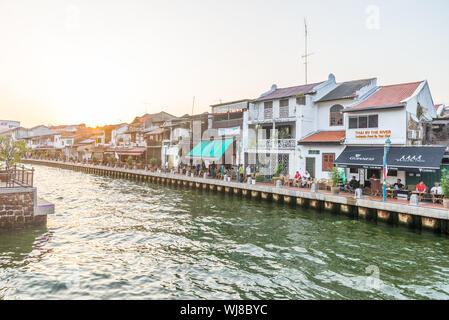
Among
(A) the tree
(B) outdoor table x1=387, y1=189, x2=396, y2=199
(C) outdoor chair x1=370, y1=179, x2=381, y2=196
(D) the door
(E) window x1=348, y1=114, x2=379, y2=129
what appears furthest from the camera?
(D) the door

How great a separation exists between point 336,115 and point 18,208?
25.5 meters

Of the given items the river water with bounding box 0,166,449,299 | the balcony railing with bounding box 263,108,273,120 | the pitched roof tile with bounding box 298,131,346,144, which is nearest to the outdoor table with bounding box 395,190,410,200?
the river water with bounding box 0,166,449,299

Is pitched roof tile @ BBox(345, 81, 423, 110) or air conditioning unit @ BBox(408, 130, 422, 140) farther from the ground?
pitched roof tile @ BBox(345, 81, 423, 110)

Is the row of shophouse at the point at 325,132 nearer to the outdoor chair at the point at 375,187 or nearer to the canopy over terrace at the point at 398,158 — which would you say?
the canopy over terrace at the point at 398,158

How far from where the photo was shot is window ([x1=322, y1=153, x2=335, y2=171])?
981 inches

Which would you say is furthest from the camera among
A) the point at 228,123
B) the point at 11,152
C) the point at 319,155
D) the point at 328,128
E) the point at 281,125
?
the point at 228,123

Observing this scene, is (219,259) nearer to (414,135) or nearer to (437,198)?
(437,198)

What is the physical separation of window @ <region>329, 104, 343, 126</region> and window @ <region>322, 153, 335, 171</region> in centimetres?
395

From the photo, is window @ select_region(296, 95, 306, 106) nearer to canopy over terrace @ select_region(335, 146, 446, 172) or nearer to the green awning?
canopy over terrace @ select_region(335, 146, 446, 172)

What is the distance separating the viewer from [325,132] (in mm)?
27906

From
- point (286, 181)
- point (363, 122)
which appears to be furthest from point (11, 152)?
point (363, 122)

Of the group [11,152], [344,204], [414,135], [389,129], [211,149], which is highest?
[389,129]

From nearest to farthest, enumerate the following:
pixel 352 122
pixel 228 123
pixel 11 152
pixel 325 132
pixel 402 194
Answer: pixel 402 194 < pixel 11 152 < pixel 352 122 < pixel 325 132 < pixel 228 123

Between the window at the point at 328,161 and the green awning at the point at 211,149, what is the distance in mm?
12346
